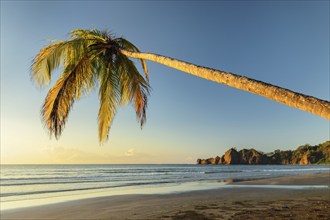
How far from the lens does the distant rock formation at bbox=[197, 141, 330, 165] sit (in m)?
162

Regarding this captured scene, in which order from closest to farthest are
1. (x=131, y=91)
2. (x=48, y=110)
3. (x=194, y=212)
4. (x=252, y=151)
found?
(x=48, y=110), (x=131, y=91), (x=194, y=212), (x=252, y=151)

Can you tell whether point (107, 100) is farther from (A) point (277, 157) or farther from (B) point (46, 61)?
(A) point (277, 157)

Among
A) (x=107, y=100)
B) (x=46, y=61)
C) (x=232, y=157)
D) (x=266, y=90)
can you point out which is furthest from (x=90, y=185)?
(x=232, y=157)

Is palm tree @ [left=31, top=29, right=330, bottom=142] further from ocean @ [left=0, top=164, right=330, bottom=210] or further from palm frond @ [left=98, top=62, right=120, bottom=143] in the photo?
ocean @ [left=0, top=164, right=330, bottom=210]

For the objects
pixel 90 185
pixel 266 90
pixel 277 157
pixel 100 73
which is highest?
pixel 100 73

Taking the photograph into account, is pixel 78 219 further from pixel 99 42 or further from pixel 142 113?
pixel 99 42

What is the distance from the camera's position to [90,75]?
31.5 feet

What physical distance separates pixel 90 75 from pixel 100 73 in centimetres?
48

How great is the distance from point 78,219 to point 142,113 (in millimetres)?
4233

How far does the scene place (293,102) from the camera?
3.44m

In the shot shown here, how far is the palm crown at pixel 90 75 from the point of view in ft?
25.8

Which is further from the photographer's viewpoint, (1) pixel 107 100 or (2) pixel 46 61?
(1) pixel 107 100

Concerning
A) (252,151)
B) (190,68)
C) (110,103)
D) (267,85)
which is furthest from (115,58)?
(252,151)

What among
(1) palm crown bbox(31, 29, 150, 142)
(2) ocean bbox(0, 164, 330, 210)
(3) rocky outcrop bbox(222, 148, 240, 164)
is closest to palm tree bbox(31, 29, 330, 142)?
(1) palm crown bbox(31, 29, 150, 142)
